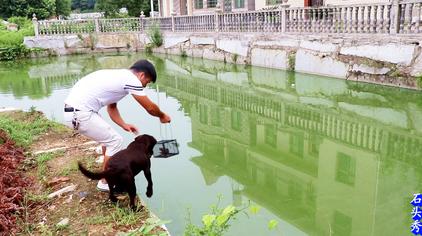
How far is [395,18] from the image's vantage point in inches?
344

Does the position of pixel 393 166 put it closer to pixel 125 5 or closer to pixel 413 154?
pixel 413 154

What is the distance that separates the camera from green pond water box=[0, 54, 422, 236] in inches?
150

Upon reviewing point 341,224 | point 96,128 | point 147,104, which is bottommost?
point 341,224

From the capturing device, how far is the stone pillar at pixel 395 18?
28.6 feet

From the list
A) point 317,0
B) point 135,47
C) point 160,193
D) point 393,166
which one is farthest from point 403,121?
point 135,47

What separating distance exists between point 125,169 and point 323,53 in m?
8.20

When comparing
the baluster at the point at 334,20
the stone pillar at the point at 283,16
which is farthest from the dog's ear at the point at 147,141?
the stone pillar at the point at 283,16

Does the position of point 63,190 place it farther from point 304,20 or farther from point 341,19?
point 304,20

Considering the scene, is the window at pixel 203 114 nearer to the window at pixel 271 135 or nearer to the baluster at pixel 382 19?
the window at pixel 271 135

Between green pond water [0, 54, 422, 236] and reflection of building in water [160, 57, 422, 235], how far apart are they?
1cm

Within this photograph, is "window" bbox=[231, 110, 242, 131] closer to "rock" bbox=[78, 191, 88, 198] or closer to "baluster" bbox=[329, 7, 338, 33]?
"rock" bbox=[78, 191, 88, 198]

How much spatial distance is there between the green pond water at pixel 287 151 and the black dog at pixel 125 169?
1.82ft

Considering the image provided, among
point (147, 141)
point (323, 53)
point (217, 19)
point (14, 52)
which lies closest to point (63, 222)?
point (147, 141)

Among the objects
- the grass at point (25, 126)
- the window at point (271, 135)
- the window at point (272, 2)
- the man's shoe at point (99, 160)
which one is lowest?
the window at point (271, 135)
